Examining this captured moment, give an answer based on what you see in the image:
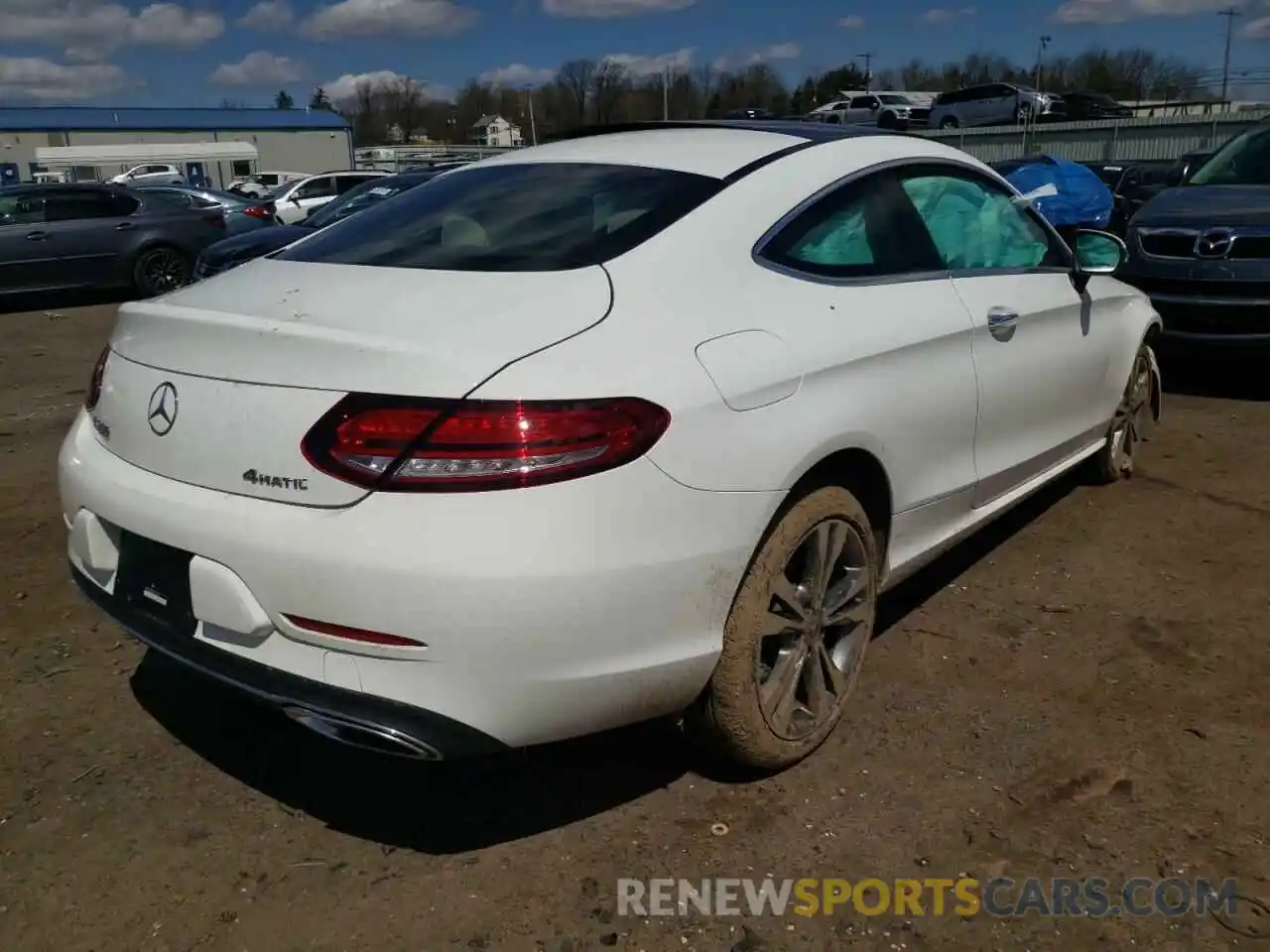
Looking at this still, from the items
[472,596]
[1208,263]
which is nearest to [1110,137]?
[1208,263]

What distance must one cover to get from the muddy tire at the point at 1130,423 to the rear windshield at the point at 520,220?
279cm

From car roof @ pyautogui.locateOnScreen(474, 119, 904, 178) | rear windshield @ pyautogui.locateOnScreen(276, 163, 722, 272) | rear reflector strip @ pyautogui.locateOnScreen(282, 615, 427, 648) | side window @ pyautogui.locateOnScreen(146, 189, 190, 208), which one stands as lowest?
rear reflector strip @ pyautogui.locateOnScreen(282, 615, 427, 648)

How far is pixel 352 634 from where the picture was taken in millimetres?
2010

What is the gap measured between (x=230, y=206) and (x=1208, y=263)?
14502mm

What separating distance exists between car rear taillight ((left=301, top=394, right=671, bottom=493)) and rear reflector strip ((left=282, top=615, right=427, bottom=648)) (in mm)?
282

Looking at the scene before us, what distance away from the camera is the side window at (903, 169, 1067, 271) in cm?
329

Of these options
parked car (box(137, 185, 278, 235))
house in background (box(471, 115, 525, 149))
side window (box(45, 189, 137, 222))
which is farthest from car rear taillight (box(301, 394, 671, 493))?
house in background (box(471, 115, 525, 149))

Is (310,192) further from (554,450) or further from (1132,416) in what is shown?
(554,450)

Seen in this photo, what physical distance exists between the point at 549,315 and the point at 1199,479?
13.3 ft

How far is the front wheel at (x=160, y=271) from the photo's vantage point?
12625 millimetres

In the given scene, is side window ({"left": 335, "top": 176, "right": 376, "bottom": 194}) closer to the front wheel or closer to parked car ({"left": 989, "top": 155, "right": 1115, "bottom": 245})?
the front wheel

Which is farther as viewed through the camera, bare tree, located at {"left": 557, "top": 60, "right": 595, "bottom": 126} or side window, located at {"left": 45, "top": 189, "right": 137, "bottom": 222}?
bare tree, located at {"left": 557, "top": 60, "right": 595, "bottom": 126}

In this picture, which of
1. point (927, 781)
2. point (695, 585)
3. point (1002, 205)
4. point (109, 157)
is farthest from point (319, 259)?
point (109, 157)

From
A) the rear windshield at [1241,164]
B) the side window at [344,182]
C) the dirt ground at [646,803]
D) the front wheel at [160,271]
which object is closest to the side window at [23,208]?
the front wheel at [160,271]
